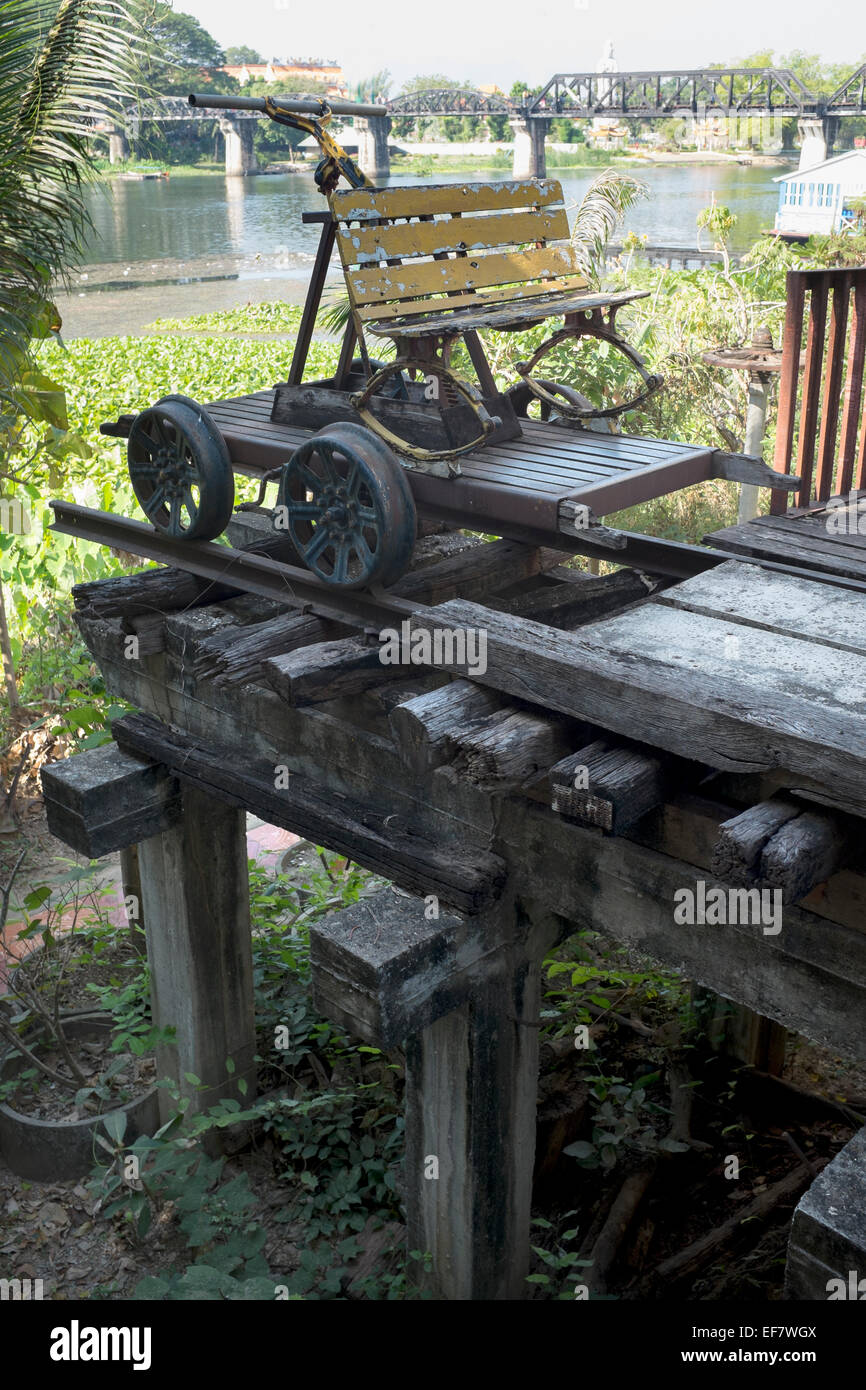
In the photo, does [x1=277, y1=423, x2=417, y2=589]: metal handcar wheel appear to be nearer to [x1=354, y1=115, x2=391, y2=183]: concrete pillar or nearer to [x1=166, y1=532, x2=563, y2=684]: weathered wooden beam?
[x1=166, y1=532, x2=563, y2=684]: weathered wooden beam

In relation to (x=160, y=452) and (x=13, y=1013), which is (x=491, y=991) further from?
(x=13, y=1013)

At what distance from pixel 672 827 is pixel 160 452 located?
2465 millimetres

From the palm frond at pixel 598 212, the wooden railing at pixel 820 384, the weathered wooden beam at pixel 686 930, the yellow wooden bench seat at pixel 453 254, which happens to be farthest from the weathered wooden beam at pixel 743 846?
the palm frond at pixel 598 212

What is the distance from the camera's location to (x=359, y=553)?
3865mm

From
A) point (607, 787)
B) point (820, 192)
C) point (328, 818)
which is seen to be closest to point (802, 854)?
point (607, 787)

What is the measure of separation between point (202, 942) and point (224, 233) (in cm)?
5821

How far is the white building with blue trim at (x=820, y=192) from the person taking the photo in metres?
30.7

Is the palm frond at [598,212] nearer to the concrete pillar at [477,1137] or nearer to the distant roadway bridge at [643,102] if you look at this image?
the concrete pillar at [477,1137]

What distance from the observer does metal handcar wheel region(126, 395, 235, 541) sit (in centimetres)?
430

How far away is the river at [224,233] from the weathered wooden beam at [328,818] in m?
25.7

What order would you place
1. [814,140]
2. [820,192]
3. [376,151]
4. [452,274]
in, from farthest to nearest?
1. [376,151]
2. [814,140]
3. [820,192]
4. [452,274]

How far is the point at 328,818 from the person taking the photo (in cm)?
380

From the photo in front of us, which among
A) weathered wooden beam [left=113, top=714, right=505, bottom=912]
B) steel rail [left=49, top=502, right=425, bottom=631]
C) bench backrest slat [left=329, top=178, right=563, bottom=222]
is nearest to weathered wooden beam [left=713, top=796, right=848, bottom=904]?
weathered wooden beam [left=113, top=714, right=505, bottom=912]

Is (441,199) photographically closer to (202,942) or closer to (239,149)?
(202,942)
